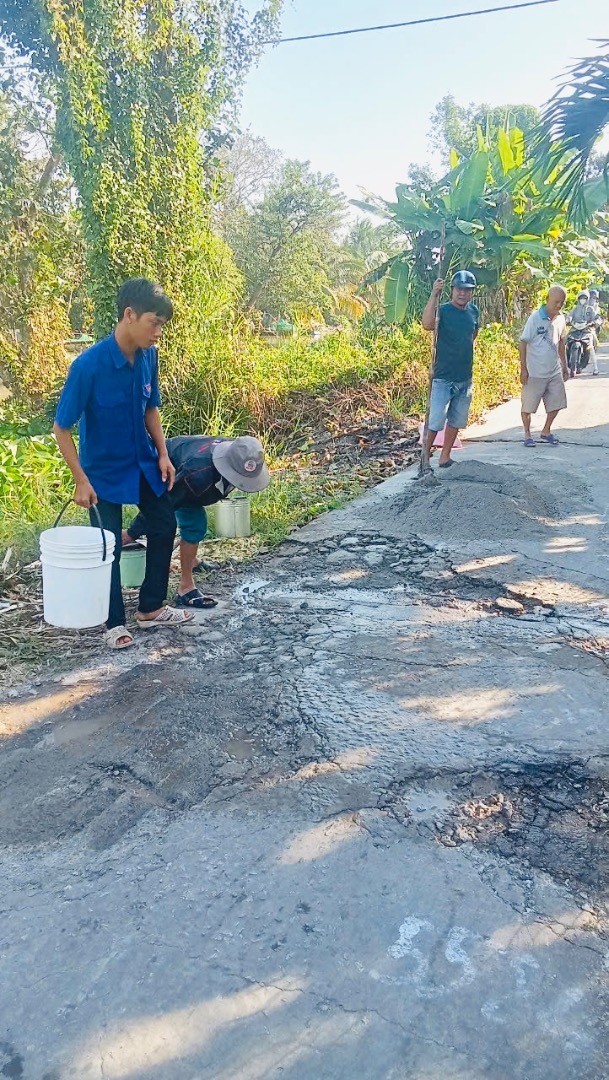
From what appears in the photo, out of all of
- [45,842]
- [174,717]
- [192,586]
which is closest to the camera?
[45,842]

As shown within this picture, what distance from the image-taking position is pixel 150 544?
13.0 ft

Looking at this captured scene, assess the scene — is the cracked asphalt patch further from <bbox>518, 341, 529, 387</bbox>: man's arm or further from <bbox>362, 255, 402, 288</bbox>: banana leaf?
<bbox>362, 255, 402, 288</bbox>: banana leaf

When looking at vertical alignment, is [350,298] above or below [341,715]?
above

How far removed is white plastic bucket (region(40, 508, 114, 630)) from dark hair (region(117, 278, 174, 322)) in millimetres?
1007

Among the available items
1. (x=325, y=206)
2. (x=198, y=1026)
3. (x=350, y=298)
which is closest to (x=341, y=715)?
(x=198, y=1026)

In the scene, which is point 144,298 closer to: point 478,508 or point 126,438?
point 126,438

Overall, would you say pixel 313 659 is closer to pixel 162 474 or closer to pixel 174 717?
pixel 174 717

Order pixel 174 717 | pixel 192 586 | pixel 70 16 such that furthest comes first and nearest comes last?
pixel 70 16 < pixel 192 586 < pixel 174 717

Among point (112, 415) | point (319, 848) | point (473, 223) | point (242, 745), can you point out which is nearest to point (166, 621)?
point (112, 415)

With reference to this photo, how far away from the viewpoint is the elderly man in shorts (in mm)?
7453

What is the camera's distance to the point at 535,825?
8.18 ft

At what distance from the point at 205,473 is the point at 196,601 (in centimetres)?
76

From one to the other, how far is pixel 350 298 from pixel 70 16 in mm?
11274

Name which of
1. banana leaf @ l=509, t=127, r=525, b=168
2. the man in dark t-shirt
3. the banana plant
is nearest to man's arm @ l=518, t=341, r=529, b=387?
the man in dark t-shirt
